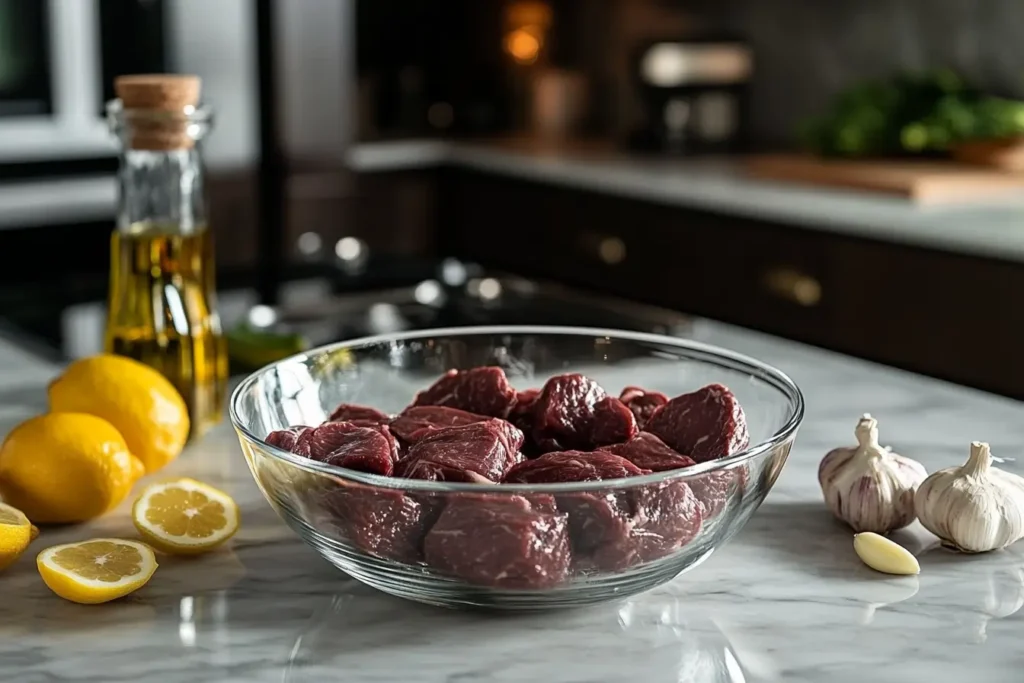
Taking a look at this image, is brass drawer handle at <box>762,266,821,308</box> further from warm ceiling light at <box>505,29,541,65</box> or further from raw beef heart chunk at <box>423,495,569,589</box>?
raw beef heart chunk at <box>423,495,569,589</box>

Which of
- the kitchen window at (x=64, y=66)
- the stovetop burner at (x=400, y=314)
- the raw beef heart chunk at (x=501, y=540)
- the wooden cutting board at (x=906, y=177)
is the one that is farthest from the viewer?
the kitchen window at (x=64, y=66)

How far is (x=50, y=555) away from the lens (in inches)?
31.5

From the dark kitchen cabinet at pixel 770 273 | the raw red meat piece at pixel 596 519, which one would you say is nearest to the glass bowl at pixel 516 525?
the raw red meat piece at pixel 596 519

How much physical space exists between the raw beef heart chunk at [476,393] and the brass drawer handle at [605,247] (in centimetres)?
192

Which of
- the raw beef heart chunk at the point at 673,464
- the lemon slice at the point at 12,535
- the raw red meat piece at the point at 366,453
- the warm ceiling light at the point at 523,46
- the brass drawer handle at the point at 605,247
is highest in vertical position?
the warm ceiling light at the point at 523,46

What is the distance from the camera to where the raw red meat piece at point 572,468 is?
74 centimetres

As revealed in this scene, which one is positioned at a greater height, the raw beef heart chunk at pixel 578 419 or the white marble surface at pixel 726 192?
the raw beef heart chunk at pixel 578 419

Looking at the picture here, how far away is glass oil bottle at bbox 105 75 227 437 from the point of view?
1.08m

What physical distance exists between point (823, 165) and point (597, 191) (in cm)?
49

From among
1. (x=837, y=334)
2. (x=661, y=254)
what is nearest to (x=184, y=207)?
(x=837, y=334)

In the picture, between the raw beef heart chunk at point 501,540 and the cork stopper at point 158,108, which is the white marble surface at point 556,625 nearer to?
the raw beef heart chunk at point 501,540

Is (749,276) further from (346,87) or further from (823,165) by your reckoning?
(346,87)

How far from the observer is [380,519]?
708mm

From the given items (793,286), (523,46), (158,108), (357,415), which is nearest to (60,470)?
(357,415)
